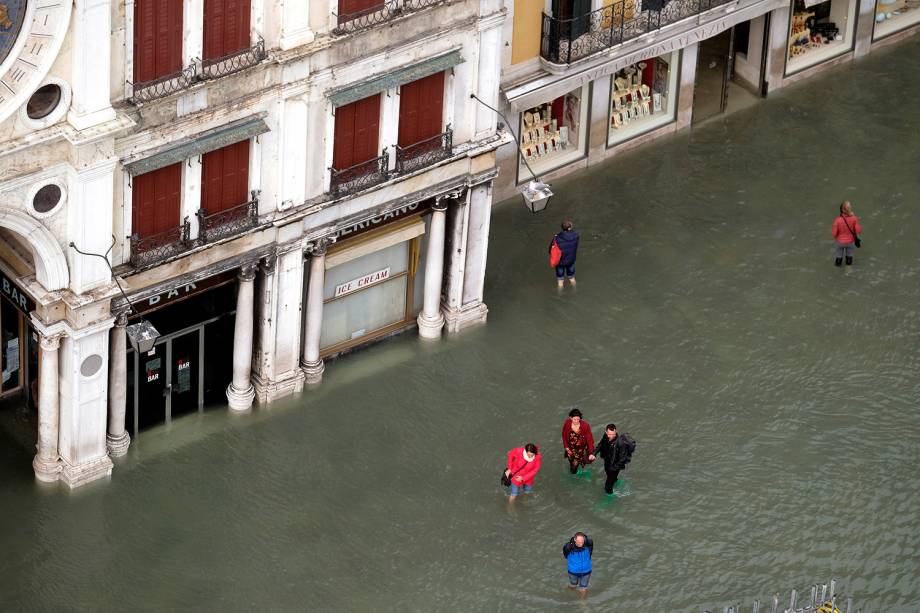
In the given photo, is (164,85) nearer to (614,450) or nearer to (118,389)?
(118,389)

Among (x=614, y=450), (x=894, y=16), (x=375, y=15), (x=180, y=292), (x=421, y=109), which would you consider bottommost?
(x=614, y=450)

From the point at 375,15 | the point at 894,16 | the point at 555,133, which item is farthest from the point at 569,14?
the point at 894,16

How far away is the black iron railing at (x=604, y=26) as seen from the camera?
66000 millimetres

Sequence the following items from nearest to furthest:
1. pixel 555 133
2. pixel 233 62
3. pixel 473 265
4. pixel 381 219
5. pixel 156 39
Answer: pixel 156 39 → pixel 233 62 → pixel 381 219 → pixel 473 265 → pixel 555 133

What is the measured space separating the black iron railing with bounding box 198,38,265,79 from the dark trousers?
11875 millimetres

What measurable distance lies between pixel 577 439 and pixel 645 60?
14.9 meters

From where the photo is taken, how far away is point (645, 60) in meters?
71.1

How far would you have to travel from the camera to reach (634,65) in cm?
7119

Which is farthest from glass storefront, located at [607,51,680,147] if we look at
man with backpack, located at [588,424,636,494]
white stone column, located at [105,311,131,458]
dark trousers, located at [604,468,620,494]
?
white stone column, located at [105,311,131,458]

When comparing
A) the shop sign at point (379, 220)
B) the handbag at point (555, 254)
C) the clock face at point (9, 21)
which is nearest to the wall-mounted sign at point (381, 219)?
the shop sign at point (379, 220)

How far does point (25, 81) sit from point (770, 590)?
18926 mm

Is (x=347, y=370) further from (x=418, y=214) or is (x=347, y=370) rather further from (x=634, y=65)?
(x=634, y=65)

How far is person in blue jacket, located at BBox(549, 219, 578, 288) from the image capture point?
65.4 meters

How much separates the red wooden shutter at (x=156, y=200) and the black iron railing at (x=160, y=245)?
4.4 inches
